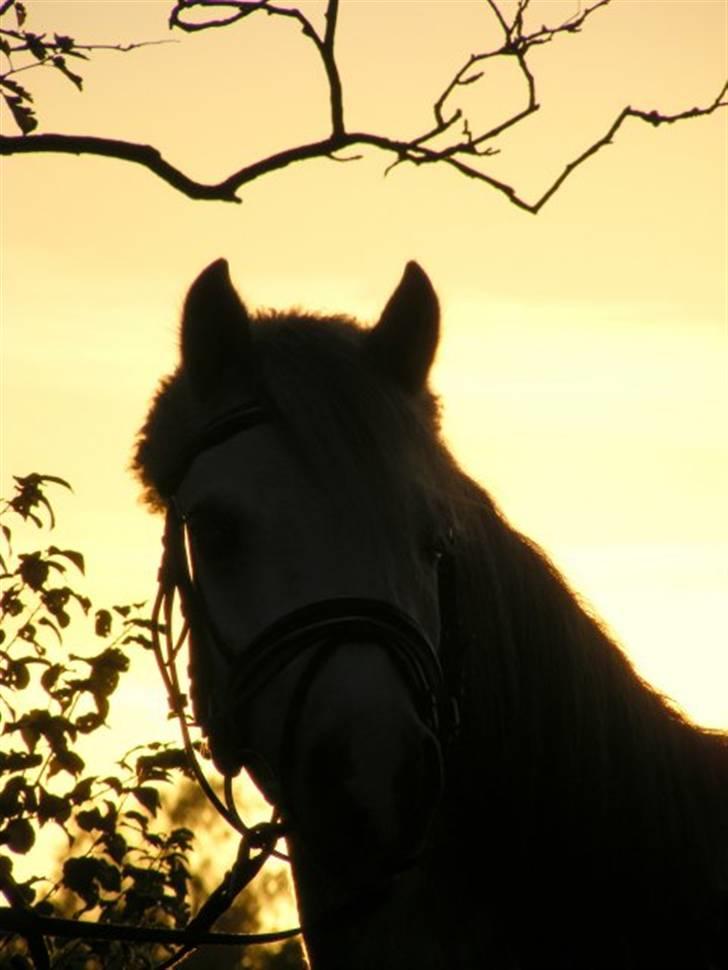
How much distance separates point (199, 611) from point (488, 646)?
680mm

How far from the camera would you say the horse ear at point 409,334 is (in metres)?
4.05

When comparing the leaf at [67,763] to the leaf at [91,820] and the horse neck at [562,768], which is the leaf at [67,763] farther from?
the horse neck at [562,768]

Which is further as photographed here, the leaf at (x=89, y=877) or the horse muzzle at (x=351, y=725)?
the leaf at (x=89, y=877)

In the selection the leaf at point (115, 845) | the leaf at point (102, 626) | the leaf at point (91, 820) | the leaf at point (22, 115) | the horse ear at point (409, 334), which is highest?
the leaf at point (22, 115)

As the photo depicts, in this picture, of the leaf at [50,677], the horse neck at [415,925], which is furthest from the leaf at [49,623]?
the horse neck at [415,925]

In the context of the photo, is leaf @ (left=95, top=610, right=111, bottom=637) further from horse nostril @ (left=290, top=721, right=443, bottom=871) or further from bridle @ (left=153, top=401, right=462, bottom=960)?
horse nostril @ (left=290, top=721, right=443, bottom=871)

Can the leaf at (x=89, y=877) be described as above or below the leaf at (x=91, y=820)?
below

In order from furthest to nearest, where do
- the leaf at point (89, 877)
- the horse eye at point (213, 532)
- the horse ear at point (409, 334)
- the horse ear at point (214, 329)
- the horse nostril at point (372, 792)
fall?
1. the leaf at point (89, 877)
2. the horse ear at point (409, 334)
3. the horse ear at point (214, 329)
4. the horse eye at point (213, 532)
5. the horse nostril at point (372, 792)

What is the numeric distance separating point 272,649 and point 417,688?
0.32 m

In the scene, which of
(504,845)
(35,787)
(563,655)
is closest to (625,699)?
(563,655)

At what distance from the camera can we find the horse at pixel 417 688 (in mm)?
3447

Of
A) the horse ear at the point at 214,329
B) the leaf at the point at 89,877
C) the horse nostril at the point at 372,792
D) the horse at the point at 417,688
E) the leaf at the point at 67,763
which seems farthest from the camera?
the leaf at the point at 67,763

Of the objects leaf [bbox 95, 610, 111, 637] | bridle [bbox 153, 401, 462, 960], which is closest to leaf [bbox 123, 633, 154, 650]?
leaf [bbox 95, 610, 111, 637]

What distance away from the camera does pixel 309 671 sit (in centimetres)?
341
